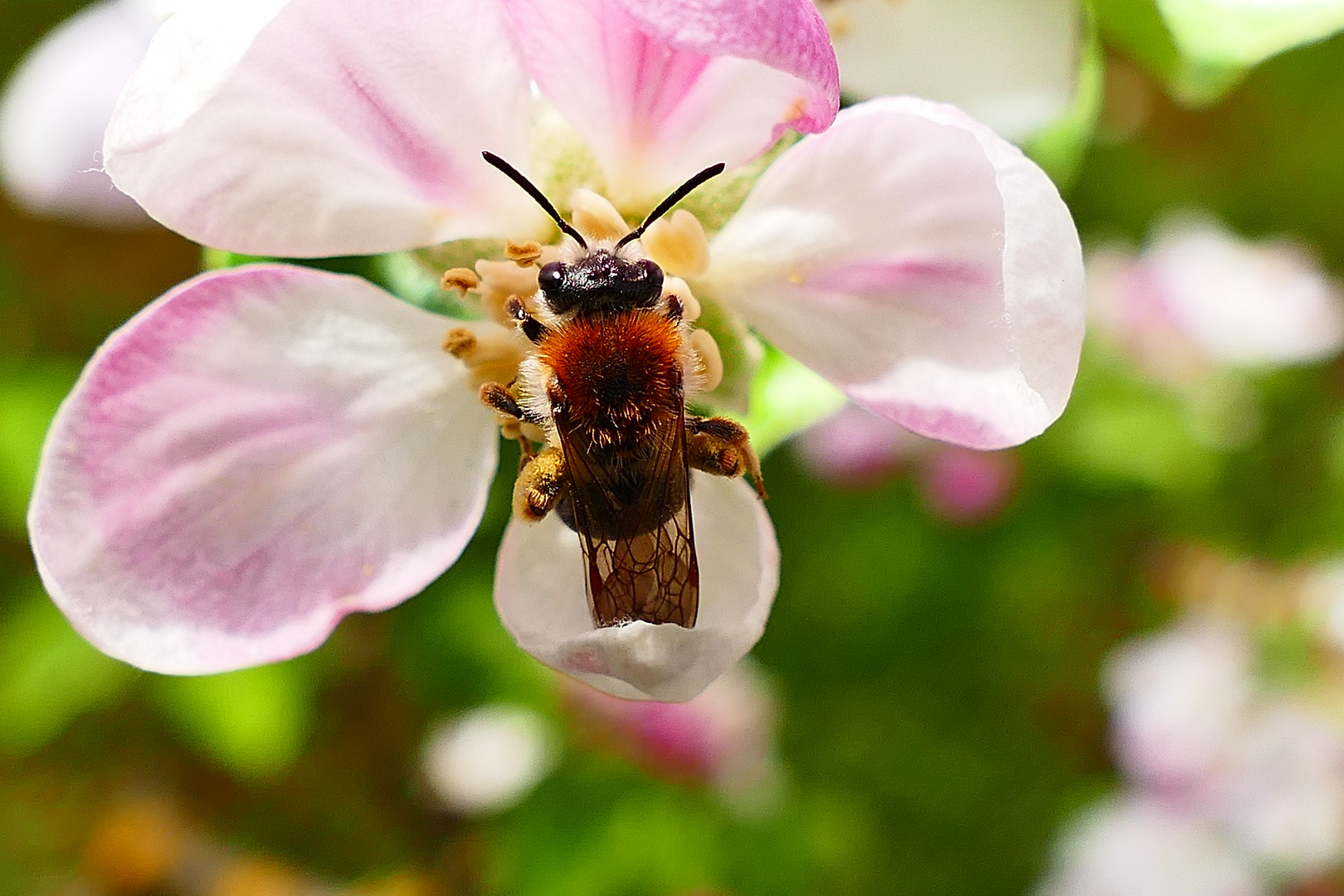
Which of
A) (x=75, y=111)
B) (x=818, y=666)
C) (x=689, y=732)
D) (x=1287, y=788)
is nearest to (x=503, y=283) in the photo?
(x=75, y=111)

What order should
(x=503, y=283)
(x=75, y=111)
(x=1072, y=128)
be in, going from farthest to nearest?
1. (x=75, y=111)
2. (x=1072, y=128)
3. (x=503, y=283)

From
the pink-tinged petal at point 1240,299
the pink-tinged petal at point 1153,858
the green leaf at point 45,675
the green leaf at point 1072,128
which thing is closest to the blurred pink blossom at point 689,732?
the pink-tinged petal at point 1153,858

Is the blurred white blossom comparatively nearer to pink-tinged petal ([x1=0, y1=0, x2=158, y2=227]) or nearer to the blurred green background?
the blurred green background

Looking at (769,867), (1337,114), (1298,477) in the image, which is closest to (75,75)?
(769,867)

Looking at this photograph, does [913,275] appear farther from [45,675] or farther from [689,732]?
[45,675]

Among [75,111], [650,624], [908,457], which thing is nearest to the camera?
[650,624]

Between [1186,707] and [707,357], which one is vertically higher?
[707,357]

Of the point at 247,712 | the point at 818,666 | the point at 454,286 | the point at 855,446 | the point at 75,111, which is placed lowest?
the point at 818,666

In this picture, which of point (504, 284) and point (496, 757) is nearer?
point (504, 284)
